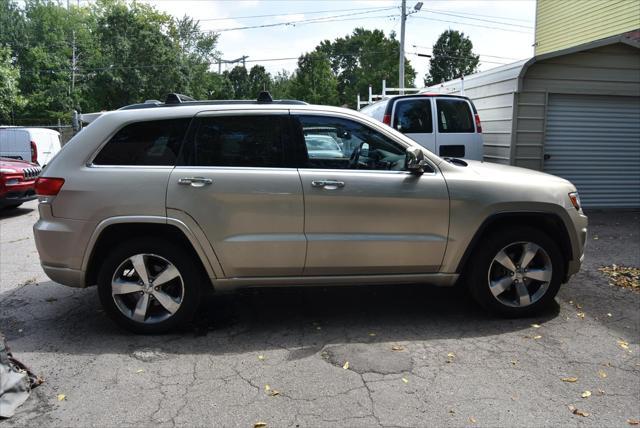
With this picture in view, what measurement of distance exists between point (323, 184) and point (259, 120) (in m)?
0.77

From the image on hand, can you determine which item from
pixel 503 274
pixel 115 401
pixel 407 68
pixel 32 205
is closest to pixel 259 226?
pixel 115 401

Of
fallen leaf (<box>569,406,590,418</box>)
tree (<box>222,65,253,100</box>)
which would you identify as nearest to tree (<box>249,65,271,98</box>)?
tree (<box>222,65,253,100</box>)

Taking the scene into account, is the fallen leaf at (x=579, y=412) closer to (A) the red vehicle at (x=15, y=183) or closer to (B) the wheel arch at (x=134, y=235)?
(B) the wheel arch at (x=134, y=235)

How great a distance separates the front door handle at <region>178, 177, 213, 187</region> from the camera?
155 inches

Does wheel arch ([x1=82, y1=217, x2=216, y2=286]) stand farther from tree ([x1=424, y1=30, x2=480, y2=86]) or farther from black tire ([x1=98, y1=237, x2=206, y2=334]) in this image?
tree ([x1=424, y1=30, x2=480, y2=86])

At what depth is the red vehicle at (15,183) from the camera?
978 cm

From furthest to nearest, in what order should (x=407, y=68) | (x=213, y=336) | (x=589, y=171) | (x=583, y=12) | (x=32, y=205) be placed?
(x=407, y=68) → (x=583, y=12) → (x=32, y=205) → (x=589, y=171) → (x=213, y=336)

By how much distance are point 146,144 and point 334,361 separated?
2.28 meters

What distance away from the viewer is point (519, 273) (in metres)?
4.41

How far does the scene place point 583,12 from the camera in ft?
48.4

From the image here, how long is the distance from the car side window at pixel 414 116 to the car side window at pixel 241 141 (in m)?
4.90

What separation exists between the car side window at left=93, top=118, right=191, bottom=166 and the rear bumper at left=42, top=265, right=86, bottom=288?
903 mm

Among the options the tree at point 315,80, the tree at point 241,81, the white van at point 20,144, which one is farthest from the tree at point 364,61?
the white van at point 20,144

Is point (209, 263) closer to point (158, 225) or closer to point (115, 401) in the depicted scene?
point (158, 225)
